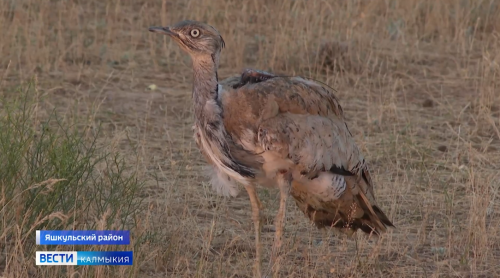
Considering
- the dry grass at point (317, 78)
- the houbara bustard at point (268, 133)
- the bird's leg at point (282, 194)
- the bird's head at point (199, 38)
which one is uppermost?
the bird's head at point (199, 38)

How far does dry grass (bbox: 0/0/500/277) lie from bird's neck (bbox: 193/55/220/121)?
81 centimetres

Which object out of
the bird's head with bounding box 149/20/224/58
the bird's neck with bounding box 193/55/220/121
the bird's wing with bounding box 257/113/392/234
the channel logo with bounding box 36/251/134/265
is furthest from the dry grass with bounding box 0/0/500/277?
the bird's head with bounding box 149/20/224/58

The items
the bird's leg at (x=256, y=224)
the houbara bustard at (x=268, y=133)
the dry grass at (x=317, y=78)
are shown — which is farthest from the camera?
the dry grass at (x=317, y=78)

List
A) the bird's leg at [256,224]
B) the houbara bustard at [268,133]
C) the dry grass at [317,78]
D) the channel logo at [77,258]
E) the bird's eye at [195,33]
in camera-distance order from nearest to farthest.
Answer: the channel logo at [77,258] → the houbara bustard at [268,133] → the bird's eye at [195,33] → the bird's leg at [256,224] → the dry grass at [317,78]

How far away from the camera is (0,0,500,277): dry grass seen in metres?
6.13

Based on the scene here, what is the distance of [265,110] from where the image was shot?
5.36m

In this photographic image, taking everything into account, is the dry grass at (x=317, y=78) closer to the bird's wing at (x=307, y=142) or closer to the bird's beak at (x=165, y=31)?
the bird's wing at (x=307, y=142)

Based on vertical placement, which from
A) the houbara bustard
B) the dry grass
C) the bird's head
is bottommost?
the dry grass

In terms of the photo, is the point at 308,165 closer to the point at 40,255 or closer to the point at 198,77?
the point at 198,77

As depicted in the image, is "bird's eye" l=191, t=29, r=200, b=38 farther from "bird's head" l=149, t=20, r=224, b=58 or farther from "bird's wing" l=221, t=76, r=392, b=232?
"bird's wing" l=221, t=76, r=392, b=232

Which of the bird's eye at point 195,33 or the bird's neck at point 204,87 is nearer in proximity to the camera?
the bird's neck at point 204,87

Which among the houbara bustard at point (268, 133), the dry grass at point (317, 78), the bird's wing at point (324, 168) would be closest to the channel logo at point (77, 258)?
the dry grass at point (317, 78)

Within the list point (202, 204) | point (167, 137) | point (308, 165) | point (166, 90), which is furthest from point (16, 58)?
point (308, 165)

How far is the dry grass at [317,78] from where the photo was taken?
20.1 ft
